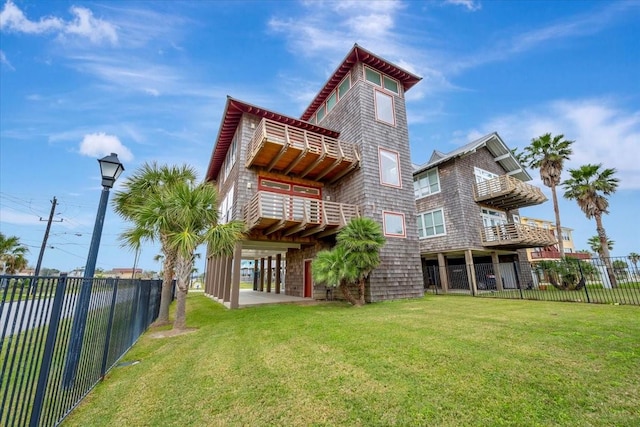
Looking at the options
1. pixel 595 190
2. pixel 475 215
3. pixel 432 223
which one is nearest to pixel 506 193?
pixel 475 215

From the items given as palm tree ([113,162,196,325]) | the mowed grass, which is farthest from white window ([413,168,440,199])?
palm tree ([113,162,196,325])

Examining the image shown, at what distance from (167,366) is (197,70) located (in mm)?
19504

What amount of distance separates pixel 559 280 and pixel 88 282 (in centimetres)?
2283

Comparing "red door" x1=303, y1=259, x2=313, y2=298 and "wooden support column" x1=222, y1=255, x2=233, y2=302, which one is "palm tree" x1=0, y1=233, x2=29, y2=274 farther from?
"red door" x1=303, y1=259, x2=313, y2=298

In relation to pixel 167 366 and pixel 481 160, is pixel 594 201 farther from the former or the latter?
pixel 167 366

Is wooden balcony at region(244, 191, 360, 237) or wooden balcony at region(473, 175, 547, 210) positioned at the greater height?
wooden balcony at region(473, 175, 547, 210)

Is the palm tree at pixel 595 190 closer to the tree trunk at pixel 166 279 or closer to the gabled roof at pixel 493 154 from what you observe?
the gabled roof at pixel 493 154

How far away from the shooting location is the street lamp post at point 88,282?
3.46 meters

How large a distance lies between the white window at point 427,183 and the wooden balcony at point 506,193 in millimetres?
2699

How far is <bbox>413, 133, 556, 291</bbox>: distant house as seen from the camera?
672 inches

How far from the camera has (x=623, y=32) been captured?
44.4ft

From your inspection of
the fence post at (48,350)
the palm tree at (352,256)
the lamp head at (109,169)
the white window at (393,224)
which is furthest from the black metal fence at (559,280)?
the lamp head at (109,169)

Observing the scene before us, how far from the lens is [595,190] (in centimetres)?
1956

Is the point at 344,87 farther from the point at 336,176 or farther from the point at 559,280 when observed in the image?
the point at 559,280
